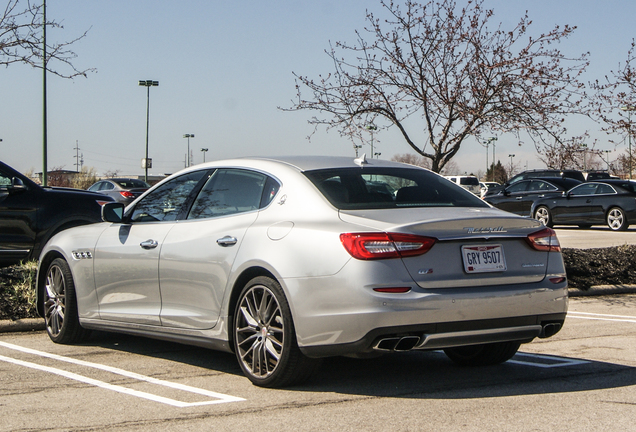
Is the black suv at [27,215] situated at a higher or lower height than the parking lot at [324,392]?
higher

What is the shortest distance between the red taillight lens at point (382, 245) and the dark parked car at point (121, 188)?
28.3 meters

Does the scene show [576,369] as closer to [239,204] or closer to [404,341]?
[404,341]

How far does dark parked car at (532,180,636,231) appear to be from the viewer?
2388 centimetres

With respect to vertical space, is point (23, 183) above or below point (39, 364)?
above

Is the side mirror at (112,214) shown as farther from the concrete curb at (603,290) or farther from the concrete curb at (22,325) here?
the concrete curb at (603,290)

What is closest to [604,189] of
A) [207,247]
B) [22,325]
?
[22,325]

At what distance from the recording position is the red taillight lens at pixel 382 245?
504 centimetres

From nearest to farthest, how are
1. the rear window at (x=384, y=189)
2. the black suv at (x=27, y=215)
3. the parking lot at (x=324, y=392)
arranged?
the parking lot at (x=324, y=392) < the rear window at (x=384, y=189) < the black suv at (x=27, y=215)

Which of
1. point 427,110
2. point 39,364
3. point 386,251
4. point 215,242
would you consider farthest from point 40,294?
point 427,110

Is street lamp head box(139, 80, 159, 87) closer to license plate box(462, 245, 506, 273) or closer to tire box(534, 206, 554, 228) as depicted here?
tire box(534, 206, 554, 228)

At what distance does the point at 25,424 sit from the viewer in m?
4.70

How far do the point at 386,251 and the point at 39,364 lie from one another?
3115 mm

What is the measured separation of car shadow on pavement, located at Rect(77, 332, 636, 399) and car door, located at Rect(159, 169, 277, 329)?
553mm

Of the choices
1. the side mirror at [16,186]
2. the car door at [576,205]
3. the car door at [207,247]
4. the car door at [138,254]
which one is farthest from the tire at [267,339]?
the car door at [576,205]
